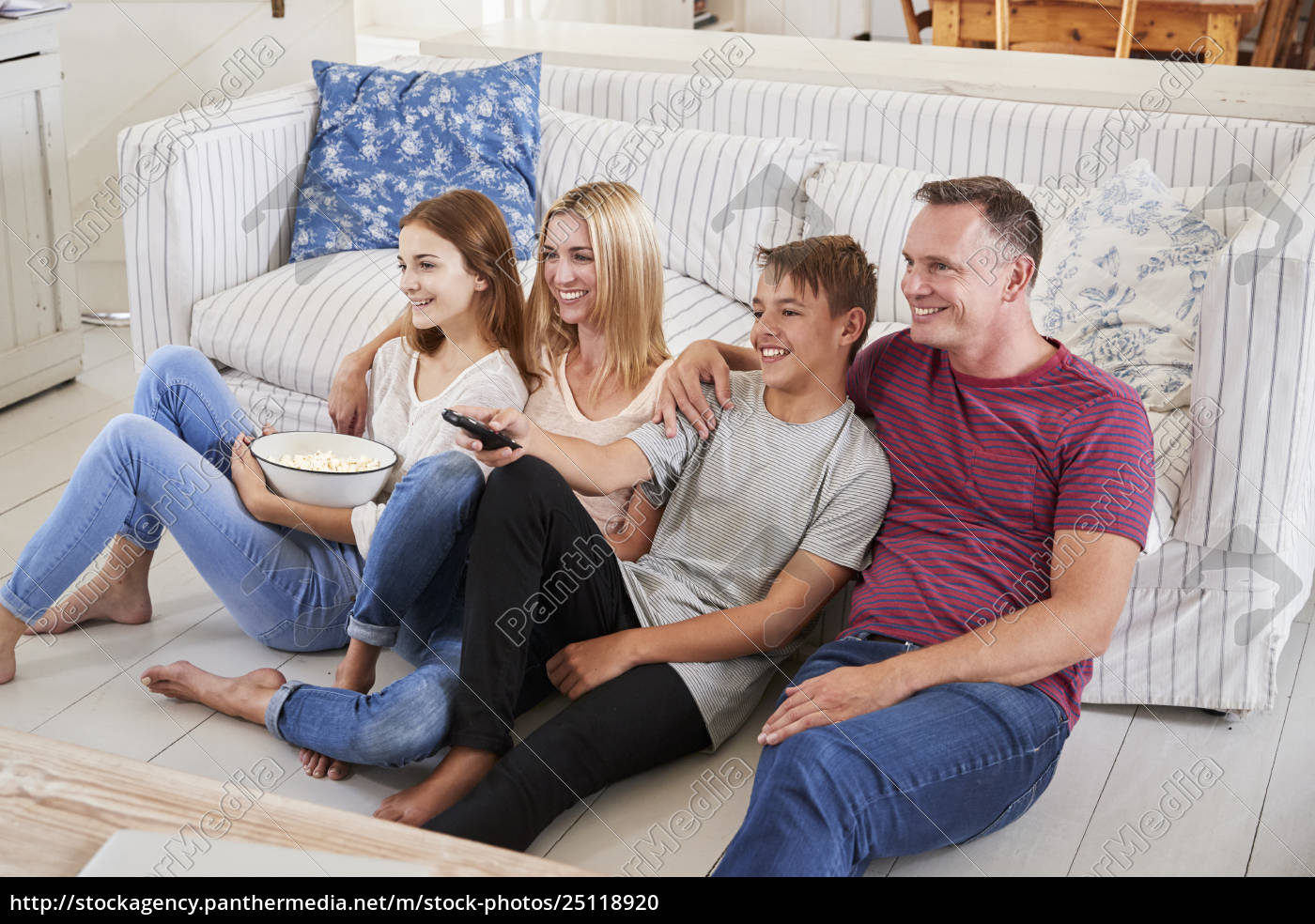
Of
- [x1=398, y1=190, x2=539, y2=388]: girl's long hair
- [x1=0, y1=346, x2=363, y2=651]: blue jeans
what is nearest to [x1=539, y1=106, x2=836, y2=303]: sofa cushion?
[x1=398, y1=190, x2=539, y2=388]: girl's long hair

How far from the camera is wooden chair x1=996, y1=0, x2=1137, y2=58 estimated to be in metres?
3.83

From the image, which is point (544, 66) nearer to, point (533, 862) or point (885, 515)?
point (885, 515)

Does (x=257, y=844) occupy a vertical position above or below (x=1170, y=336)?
below

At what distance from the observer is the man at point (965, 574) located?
1293 mm

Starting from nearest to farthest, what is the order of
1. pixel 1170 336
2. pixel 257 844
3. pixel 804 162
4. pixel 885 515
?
pixel 257 844 → pixel 885 515 → pixel 1170 336 → pixel 804 162

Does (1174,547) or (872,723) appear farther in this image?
(1174,547)

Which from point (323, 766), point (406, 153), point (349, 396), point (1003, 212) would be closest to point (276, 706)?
point (323, 766)

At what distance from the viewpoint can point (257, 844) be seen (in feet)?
2.82

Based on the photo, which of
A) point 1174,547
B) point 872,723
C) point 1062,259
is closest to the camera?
point 872,723

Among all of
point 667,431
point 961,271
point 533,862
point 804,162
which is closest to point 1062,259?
point 804,162

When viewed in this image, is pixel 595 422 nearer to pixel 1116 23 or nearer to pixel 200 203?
pixel 200 203

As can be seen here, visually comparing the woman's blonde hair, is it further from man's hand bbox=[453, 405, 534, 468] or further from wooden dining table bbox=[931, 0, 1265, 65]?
wooden dining table bbox=[931, 0, 1265, 65]

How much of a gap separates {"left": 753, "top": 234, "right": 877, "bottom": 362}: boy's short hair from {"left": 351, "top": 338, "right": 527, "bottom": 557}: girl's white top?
15.6 inches

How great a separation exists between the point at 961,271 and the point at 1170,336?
678mm
